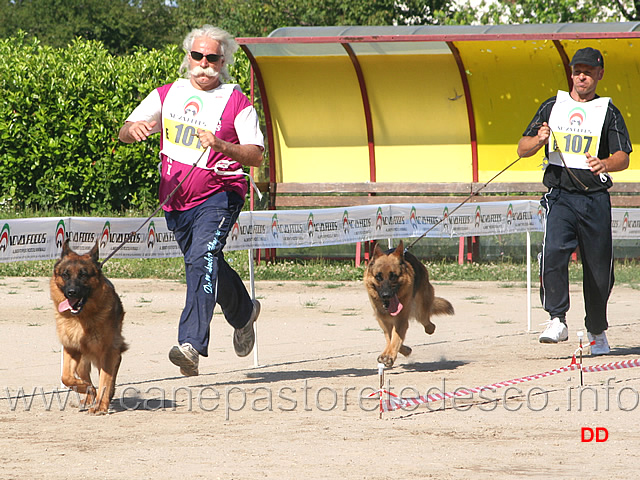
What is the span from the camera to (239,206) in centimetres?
654

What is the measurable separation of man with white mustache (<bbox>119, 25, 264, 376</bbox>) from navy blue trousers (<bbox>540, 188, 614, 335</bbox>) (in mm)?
2537

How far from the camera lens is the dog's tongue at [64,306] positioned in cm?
563

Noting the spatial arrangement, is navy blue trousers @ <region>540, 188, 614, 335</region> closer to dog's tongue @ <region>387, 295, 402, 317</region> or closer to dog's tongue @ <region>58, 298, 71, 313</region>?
dog's tongue @ <region>387, 295, 402, 317</region>

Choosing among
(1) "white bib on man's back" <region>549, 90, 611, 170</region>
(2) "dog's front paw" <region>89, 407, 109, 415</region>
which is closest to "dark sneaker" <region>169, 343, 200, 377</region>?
(2) "dog's front paw" <region>89, 407, 109, 415</region>

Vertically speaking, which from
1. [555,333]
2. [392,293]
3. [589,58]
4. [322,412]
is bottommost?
[322,412]

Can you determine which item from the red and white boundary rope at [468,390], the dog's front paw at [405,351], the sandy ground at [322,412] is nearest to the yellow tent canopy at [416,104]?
the sandy ground at [322,412]

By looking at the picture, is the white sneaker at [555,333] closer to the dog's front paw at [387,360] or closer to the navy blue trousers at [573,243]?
the navy blue trousers at [573,243]

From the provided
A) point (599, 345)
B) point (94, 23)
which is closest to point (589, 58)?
point (599, 345)

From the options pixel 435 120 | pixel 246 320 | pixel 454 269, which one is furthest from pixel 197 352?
pixel 435 120

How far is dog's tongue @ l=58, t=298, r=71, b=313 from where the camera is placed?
5.63 meters

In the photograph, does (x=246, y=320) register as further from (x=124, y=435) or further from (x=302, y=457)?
(x=302, y=457)

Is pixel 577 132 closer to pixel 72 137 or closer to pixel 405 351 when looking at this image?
pixel 405 351

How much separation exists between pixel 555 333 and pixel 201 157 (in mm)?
2958

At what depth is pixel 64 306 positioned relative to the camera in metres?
5.64
